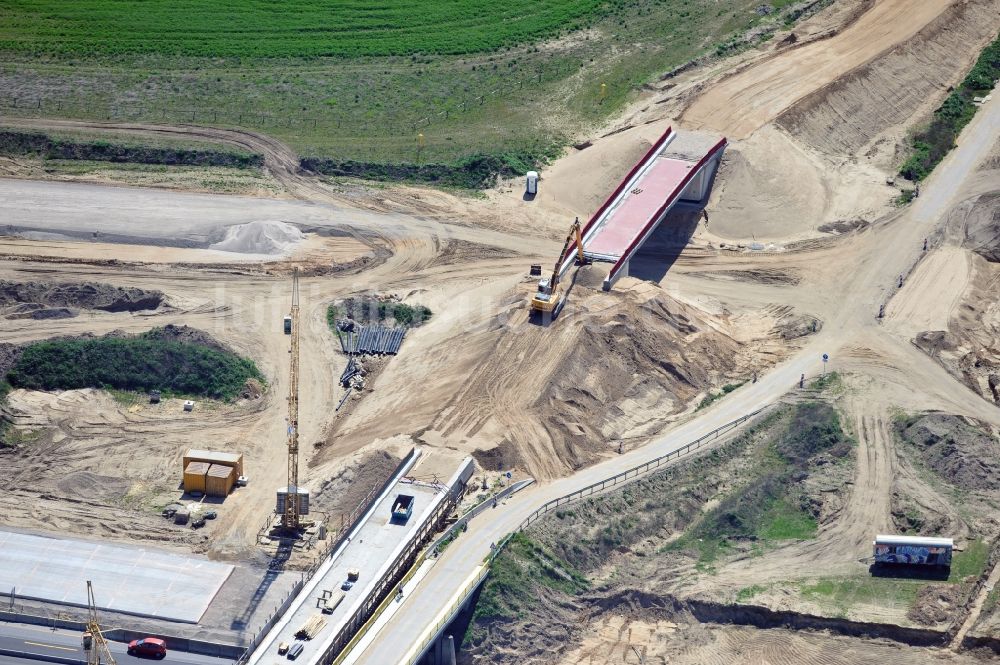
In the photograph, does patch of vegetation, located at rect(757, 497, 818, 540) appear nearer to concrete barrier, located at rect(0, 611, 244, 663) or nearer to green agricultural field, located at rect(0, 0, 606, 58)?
concrete barrier, located at rect(0, 611, 244, 663)

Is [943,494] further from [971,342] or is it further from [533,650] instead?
[533,650]

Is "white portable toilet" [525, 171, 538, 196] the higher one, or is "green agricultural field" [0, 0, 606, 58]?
"green agricultural field" [0, 0, 606, 58]

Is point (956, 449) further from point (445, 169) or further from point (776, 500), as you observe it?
point (445, 169)

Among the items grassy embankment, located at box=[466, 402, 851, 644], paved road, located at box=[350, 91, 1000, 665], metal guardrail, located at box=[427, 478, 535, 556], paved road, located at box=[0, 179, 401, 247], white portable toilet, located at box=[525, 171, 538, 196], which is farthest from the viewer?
white portable toilet, located at box=[525, 171, 538, 196]

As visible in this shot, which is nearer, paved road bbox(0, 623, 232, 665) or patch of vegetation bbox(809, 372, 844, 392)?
Answer: paved road bbox(0, 623, 232, 665)

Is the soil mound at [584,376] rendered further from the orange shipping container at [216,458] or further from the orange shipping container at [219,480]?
the orange shipping container at [219,480]

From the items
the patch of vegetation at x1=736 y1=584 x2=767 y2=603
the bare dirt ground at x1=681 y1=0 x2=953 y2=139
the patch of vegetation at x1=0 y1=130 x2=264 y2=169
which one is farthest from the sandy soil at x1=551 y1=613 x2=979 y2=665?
the patch of vegetation at x1=0 y1=130 x2=264 y2=169
